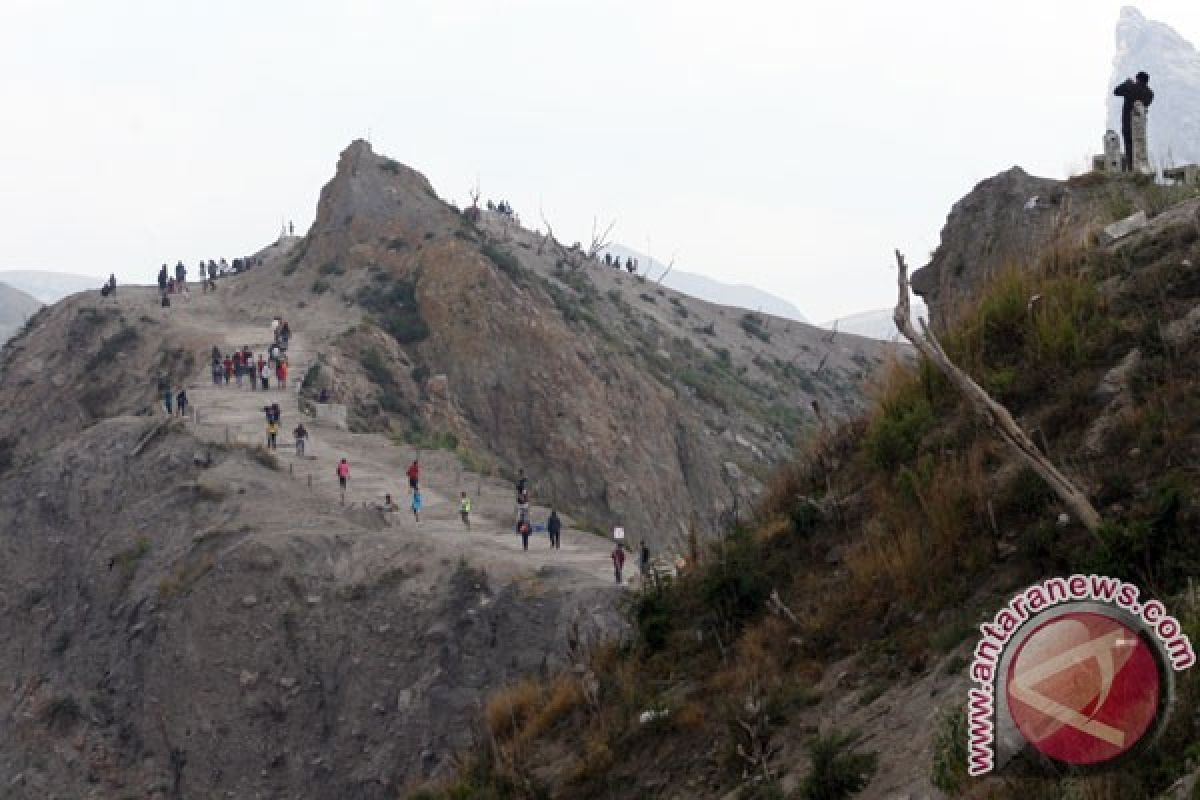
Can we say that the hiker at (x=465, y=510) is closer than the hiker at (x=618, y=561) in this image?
No

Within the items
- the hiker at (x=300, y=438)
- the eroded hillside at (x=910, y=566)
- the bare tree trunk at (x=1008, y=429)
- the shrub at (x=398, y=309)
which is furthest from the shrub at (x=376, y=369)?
the bare tree trunk at (x=1008, y=429)

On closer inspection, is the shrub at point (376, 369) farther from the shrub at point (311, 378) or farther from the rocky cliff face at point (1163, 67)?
the rocky cliff face at point (1163, 67)

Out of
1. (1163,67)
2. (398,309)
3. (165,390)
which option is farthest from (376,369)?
(1163,67)

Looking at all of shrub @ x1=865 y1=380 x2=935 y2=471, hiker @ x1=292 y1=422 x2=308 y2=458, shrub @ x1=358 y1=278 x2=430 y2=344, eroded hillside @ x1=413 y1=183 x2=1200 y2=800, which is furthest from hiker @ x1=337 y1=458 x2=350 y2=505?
shrub @ x1=865 y1=380 x2=935 y2=471

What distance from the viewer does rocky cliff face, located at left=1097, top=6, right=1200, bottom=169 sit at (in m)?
141

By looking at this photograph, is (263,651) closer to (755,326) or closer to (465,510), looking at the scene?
(465,510)

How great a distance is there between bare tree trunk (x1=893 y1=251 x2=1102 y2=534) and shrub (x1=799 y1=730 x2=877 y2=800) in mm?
1847

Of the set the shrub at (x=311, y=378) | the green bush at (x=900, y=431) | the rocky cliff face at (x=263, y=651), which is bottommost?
the rocky cliff face at (x=263, y=651)

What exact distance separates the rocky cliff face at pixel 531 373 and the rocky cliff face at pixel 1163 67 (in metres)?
84.3

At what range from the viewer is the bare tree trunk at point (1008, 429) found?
6863 mm

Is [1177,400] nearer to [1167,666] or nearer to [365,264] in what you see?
[1167,666]

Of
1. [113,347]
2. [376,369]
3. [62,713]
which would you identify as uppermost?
[113,347]

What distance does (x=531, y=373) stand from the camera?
173ft

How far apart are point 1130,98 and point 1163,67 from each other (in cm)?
17272
